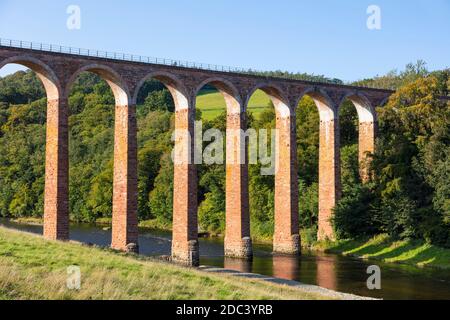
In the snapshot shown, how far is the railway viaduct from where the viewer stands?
102 ft

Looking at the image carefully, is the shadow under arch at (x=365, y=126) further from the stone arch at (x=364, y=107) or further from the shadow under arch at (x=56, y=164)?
the shadow under arch at (x=56, y=164)

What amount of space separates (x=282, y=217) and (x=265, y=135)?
14.0 meters

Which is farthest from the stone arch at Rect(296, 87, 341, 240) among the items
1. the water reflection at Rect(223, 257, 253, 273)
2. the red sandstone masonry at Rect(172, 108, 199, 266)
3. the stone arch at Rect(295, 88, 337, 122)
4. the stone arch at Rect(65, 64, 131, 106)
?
the stone arch at Rect(65, 64, 131, 106)

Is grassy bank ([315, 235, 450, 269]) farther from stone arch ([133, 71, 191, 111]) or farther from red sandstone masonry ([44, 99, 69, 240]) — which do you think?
red sandstone masonry ([44, 99, 69, 240])

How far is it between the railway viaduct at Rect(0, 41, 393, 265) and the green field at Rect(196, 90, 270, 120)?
38058mm

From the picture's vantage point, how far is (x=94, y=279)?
1573 centimetres

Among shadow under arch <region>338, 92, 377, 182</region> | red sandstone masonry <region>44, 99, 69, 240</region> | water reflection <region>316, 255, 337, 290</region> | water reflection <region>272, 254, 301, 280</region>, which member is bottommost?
water reflection <region>316, 255, 337, 290</region>

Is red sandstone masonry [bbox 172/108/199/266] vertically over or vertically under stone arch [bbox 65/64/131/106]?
under

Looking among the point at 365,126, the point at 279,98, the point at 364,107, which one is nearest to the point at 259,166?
the point at 365,126

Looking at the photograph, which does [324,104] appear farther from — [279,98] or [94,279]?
[94,279]

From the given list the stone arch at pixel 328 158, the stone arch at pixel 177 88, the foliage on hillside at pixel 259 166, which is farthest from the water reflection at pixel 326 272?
the stone arch at pixel 177 88

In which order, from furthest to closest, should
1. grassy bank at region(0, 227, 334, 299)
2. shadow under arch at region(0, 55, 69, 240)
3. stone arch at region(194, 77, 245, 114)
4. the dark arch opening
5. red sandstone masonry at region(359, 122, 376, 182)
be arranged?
1. the dark arch opening
2. red sandstone masonry at region(359, 122, 376, 182)
3. stone arch at region(194, 77, 245, 114)
4. shadow under arch at region(0, 55, 69, 240)
5. grassy bank at region(0, 227, 334, 299)

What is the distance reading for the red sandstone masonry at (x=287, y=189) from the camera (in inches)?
1603
